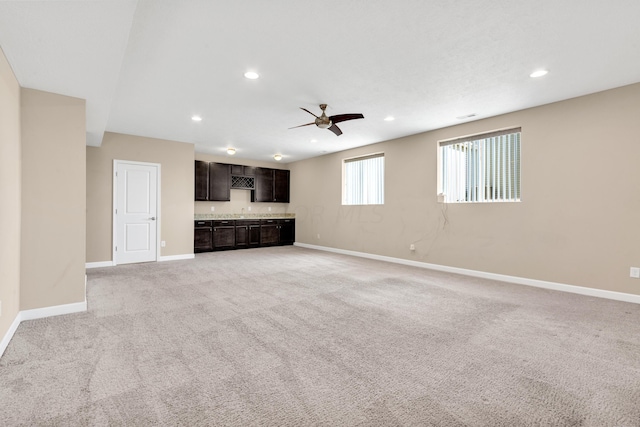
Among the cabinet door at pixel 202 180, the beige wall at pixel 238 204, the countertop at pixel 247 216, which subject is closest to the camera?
the cabinet door at pixel 202 180

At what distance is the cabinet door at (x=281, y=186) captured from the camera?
942cm

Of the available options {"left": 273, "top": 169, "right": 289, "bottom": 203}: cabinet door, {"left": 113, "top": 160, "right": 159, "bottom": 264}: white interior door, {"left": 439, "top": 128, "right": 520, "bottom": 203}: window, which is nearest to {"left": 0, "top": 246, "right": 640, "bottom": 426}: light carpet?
{"left": 439, "top": 128, "right": 520, "bottom": 203}: window

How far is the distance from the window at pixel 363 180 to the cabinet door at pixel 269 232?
2.46 m

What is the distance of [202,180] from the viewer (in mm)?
7934

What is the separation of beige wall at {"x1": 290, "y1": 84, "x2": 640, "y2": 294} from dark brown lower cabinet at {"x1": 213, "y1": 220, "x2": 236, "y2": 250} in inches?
171

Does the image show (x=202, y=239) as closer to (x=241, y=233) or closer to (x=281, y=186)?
(x=241, y=233)

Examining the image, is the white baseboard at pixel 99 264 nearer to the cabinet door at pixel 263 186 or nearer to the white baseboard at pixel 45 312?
the white baseboard at pixel 45 312

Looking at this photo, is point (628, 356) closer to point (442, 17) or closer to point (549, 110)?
point (442, 17)

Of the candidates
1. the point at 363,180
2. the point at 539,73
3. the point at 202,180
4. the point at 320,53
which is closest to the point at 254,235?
the point at 202,180

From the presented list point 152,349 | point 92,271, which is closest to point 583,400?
point 152,349

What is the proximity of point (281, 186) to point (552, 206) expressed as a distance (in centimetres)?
701

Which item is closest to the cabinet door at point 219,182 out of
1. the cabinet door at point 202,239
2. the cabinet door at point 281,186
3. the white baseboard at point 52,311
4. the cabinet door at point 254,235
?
the cabinet door at point 202,239

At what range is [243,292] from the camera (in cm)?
402

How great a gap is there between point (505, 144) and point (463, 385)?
4.24 meters
